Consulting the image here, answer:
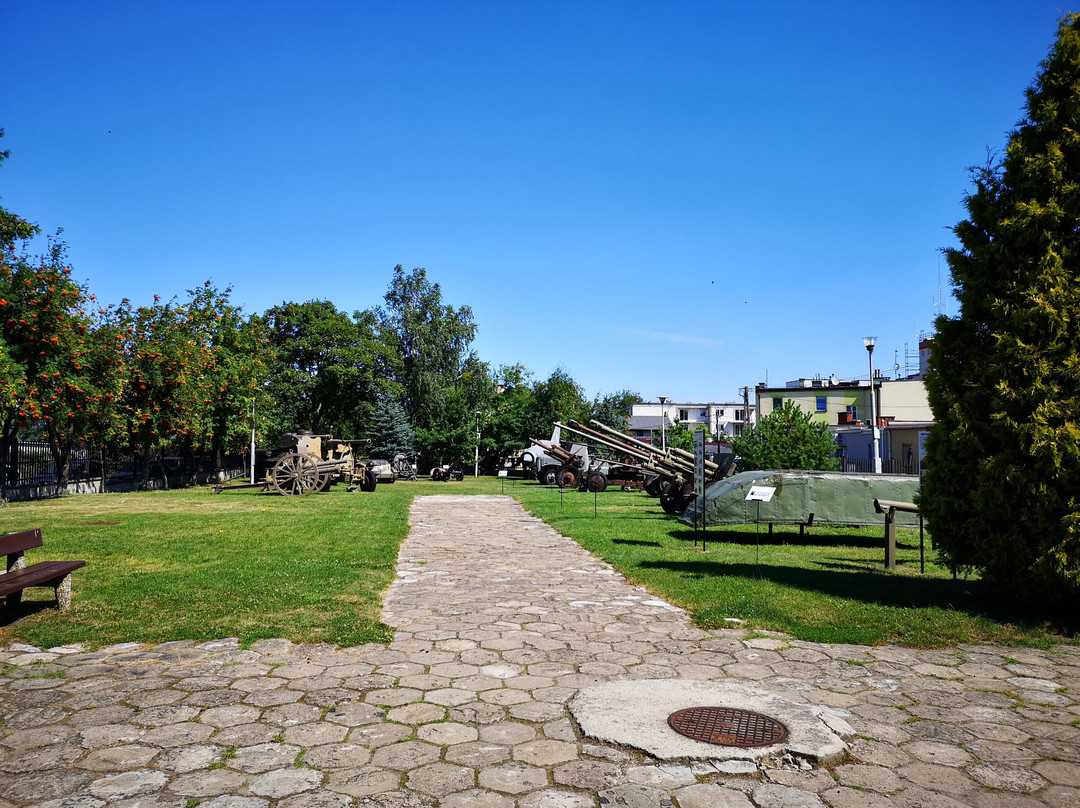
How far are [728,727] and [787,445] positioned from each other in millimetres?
15671

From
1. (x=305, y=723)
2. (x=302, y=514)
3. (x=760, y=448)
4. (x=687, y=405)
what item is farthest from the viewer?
(x=687, y=405)

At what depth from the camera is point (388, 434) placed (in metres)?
44.4

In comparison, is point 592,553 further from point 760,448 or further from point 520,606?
point 760,448

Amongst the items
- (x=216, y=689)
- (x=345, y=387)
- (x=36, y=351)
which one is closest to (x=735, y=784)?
(x=216, y=689)

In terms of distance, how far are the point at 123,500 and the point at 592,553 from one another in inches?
651

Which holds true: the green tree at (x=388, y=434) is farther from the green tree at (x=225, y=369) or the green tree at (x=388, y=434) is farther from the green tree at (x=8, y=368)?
the green tree at (x=8, y=368)

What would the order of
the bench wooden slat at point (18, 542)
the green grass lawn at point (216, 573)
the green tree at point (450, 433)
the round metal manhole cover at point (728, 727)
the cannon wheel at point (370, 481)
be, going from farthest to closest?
the green tree at point (450, 433)
the cannon wheel at point (370, 481)
the bench wooden slat at point (18, 542)
the green grass lawn at point (216, 573)
the round metal manhole cover at point (728, 727)

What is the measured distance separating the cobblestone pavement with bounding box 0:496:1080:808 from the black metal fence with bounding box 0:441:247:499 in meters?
19.9

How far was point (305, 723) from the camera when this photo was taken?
13.6 ft

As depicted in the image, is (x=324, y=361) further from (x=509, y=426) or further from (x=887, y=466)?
(x=887, y=466)

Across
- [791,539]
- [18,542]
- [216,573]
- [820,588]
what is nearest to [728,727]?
[820,588]

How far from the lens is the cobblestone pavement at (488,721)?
3.36 metres

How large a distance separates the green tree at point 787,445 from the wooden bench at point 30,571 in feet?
49.6

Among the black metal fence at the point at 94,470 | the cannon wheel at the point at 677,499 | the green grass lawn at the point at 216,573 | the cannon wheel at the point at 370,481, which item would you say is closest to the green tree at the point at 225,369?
the black metal fence at the point at 94,470
